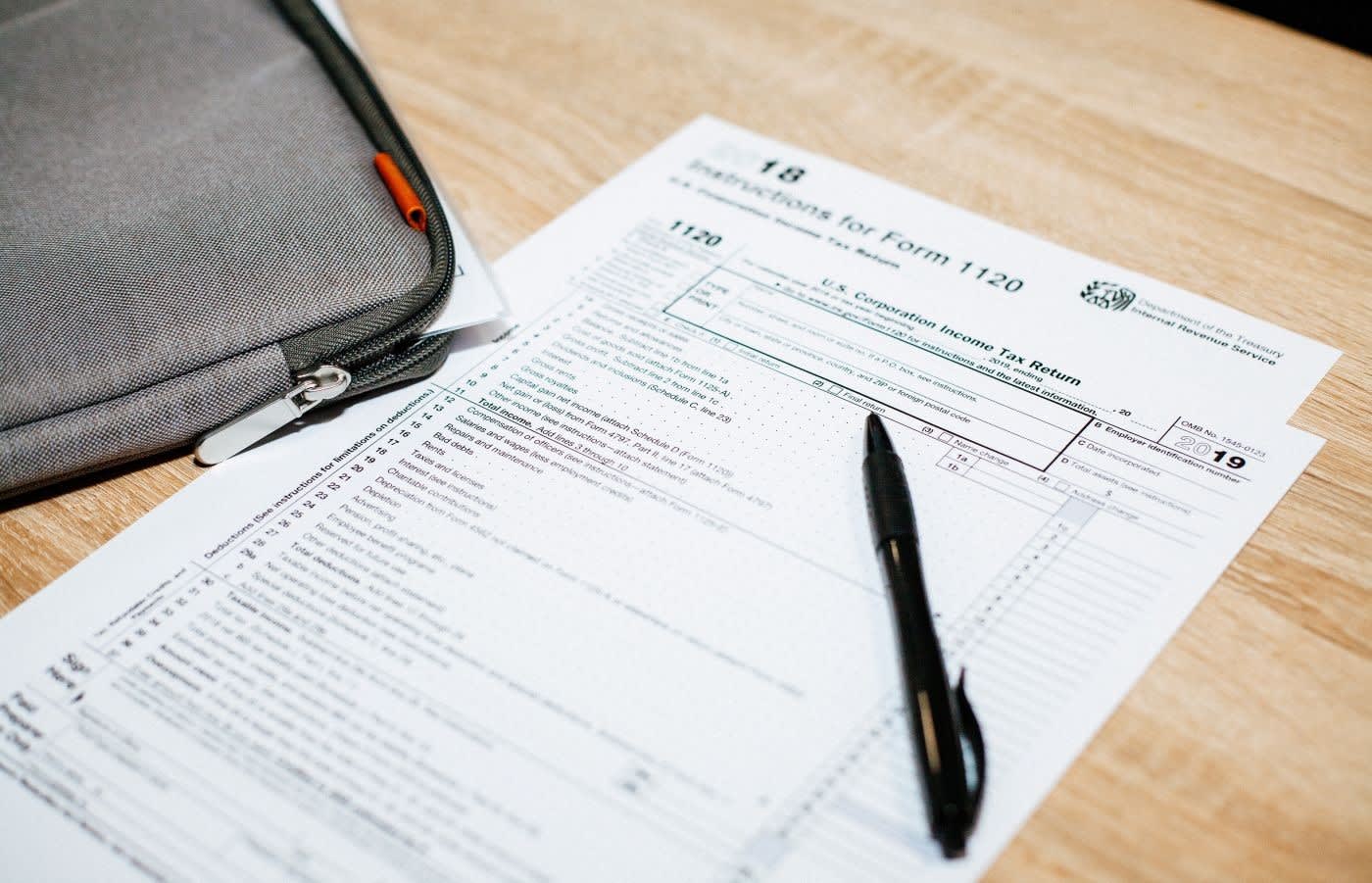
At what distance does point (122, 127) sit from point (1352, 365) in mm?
648

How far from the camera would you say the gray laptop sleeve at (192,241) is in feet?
1.65

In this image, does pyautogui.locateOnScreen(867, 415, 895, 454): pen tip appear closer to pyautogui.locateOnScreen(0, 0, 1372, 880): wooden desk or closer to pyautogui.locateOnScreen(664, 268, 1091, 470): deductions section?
pyautogui.locateOnScreen(664, 268, 1091, 470): deductions section

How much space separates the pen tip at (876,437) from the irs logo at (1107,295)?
0.16 m

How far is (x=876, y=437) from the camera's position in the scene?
1.66 ft

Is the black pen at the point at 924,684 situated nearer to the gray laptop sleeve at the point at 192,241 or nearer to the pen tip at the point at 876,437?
the pen tip at the point at 876,437

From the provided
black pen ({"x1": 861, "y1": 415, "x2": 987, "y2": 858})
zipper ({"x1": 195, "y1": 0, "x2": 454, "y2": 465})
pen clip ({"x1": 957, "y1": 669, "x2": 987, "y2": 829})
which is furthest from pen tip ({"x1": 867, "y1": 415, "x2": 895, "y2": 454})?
zipper ({"x1": 195, "y1": 0, "x2": 454, "y2": 465})

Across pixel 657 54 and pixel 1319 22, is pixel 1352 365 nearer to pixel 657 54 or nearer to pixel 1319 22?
pixel 1319 22

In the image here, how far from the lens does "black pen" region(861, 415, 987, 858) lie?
393 millimetres

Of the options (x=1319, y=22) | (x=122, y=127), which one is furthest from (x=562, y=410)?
(x=1319, y=22)

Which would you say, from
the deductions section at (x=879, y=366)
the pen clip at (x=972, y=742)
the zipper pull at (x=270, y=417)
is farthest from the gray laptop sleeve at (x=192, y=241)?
the pen clip at (x=972, y=742)

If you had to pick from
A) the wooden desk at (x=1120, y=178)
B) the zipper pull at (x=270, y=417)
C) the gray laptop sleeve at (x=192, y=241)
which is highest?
the gray laptop sleeve at (x=192, y=241)

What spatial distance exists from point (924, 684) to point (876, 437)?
0.12 m

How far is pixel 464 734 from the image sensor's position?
43 cm

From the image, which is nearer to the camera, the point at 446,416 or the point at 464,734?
the point at 464,734
